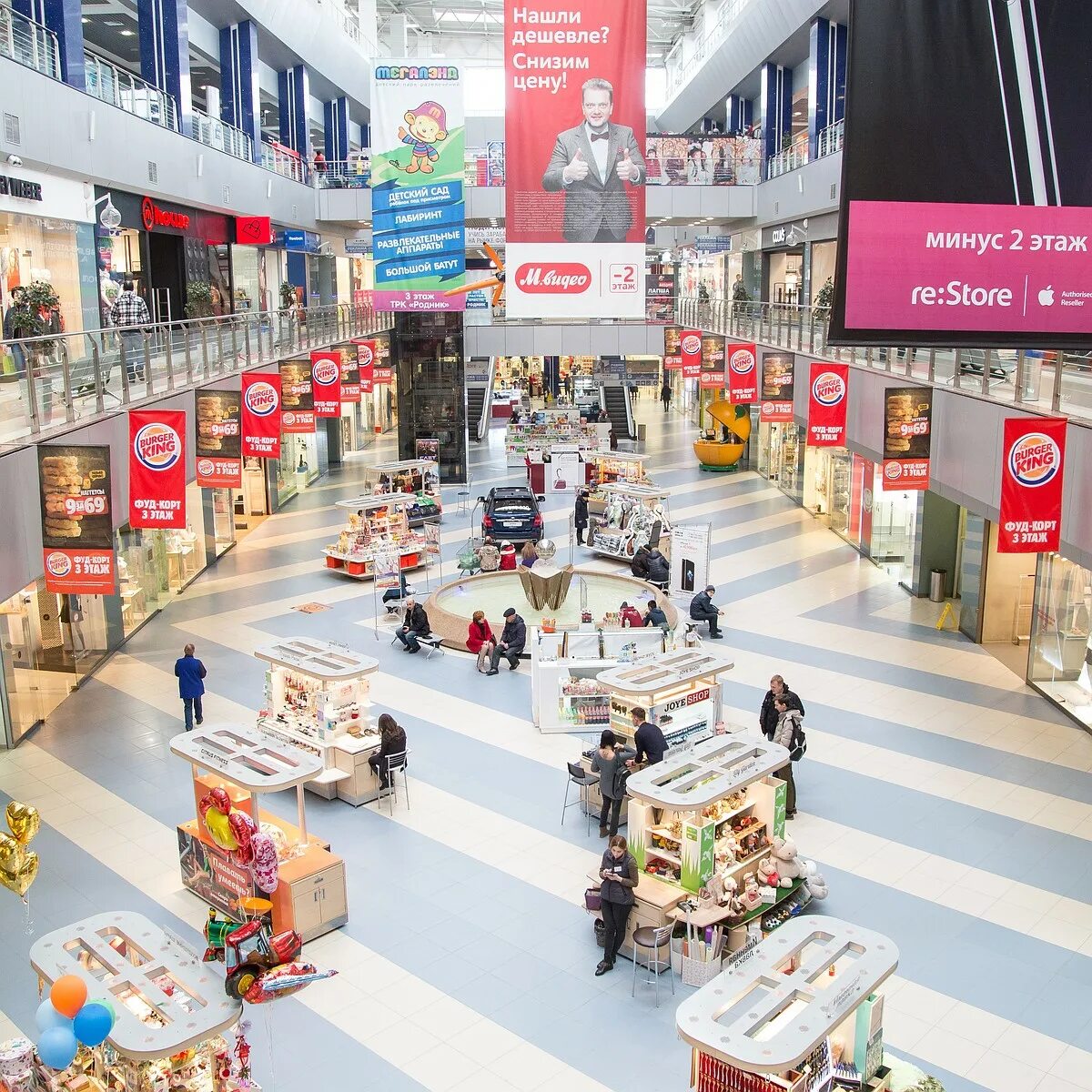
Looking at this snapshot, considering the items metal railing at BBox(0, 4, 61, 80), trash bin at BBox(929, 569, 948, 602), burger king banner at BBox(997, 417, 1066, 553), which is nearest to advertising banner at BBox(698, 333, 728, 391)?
trash bin at BBox(929, 569, 948, 602)

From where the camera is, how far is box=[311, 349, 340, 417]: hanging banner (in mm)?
23922

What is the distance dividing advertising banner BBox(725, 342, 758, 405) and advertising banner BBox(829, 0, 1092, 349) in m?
17.3

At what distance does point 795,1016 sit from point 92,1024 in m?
3.84

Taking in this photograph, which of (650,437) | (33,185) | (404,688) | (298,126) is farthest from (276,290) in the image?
(404,688)

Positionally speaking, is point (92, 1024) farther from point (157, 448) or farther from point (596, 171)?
point (596, 171)

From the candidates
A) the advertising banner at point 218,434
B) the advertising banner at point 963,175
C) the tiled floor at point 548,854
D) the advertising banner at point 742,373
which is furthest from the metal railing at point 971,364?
the advertising banner at point 218,434

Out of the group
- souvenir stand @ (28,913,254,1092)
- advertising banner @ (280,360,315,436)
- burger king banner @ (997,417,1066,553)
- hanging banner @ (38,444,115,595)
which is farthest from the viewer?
advertising banner @ (280,360,315,436)

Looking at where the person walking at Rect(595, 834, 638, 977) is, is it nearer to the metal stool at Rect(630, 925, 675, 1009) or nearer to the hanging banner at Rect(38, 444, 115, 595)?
the metal stool at Rect(630, 925, 675, 1009)

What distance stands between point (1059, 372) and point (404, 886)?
9.22 meters

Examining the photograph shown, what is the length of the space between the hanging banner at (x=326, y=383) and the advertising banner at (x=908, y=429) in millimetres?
11664

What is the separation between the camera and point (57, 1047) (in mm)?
6086

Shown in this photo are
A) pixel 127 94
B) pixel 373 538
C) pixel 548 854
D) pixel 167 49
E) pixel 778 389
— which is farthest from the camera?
pixel 167 49

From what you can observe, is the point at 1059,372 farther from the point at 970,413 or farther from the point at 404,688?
the point at 404,688

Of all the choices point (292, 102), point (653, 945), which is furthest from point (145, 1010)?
point (292, 102)
